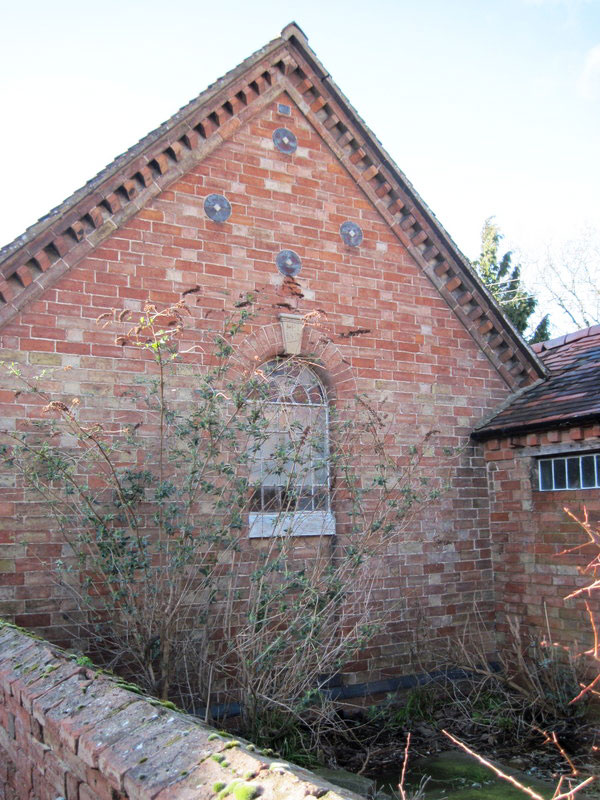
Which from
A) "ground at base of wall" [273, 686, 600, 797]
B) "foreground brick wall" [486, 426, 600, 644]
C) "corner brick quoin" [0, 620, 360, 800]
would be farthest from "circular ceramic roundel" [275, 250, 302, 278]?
"corner brick quoin" [0, 620, 360, 800]

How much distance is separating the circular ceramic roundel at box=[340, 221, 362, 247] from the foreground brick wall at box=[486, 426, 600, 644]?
10.8 feet

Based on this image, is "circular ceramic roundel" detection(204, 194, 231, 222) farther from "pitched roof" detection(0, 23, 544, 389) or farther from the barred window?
the barred window

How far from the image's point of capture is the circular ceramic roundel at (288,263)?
9.41 metres

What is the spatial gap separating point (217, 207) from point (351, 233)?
1.97 m

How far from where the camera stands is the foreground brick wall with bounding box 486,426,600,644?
902 centimetres

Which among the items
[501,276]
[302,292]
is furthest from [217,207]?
[501,276]

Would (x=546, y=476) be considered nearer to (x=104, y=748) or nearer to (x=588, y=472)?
(x=588, y=472)

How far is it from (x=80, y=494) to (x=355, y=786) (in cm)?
347

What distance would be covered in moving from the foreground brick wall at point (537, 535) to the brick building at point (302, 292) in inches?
1.6

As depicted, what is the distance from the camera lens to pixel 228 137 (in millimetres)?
9312

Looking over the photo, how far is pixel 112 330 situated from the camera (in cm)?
808

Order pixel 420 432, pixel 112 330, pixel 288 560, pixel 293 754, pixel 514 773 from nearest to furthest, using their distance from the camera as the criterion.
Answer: pixel 293 754
pixel 514 773
pixel 112 330
pixel 288 560
pixel 420 432

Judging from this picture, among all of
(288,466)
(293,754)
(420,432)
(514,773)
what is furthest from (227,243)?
(514,773)

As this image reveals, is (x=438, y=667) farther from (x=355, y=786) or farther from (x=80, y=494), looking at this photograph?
(x=80, y=494)
